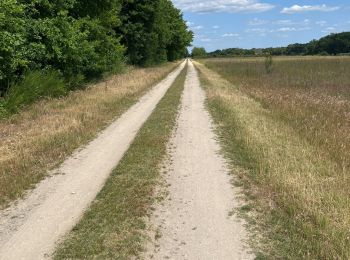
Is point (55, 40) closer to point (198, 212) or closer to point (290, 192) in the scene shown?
point (198, 212)

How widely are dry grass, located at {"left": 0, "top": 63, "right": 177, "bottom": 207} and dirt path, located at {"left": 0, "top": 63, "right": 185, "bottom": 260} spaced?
35 centimetres

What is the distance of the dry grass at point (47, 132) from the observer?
8117 millimetres

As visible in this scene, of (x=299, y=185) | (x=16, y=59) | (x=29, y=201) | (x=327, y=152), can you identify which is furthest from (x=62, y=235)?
(x=16, y=59)

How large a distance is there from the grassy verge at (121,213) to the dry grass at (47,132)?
150 cm

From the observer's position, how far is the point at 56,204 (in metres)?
6.71

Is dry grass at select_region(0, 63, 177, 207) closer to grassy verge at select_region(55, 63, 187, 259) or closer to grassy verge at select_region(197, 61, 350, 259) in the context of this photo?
grassy verge at select_region(55, 63, 187, 259)

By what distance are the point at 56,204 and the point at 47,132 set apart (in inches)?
217

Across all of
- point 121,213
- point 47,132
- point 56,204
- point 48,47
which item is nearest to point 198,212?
point 121,213

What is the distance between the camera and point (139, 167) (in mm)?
8617

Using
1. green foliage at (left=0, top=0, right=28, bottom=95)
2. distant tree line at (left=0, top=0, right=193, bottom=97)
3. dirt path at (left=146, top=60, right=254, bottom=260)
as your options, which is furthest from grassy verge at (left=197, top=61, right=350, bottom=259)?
distant tree line at (left=0, top=0, right=193, bottom=97)

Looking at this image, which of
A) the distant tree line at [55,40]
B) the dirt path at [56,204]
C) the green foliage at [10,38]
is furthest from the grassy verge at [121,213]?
the distant tree line at [55,40]

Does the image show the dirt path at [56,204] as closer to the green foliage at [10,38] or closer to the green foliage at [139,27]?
the green foliage at [10,38]

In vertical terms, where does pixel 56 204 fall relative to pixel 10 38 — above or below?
below

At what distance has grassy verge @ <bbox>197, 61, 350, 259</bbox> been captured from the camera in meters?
5.12
